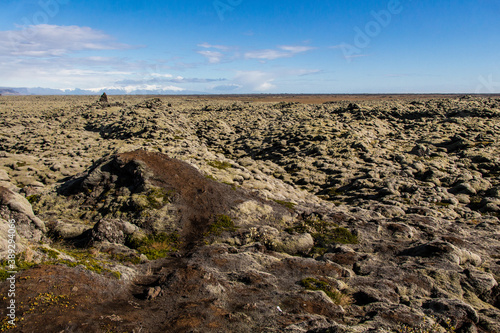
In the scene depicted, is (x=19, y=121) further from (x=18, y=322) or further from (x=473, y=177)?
(x=473, y=177)

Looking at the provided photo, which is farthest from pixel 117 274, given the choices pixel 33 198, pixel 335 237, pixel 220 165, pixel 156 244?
pixel 220 165

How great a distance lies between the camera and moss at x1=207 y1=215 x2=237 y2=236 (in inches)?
533

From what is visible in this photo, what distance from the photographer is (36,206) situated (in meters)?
15.4

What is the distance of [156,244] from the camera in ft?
41.3

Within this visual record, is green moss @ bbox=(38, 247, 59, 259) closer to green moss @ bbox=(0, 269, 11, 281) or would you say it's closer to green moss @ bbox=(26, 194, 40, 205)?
green moss @ bbox=(0, 269, 11, 281)

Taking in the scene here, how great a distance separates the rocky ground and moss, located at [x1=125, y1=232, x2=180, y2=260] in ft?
0.22

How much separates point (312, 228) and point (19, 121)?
59.2 meters

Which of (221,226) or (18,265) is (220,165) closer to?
(221,226)

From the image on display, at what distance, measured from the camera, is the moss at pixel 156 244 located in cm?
1180

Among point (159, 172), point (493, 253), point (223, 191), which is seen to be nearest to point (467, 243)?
point (493, 253)

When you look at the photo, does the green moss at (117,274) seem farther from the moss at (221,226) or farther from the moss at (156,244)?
the moss at (221,226)

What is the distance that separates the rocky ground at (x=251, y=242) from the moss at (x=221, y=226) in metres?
0.08

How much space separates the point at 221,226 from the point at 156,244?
317 cm

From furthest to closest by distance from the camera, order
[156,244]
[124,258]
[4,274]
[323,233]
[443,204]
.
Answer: [443,204], [323,233], [156,244], [124,258], [4,274]
